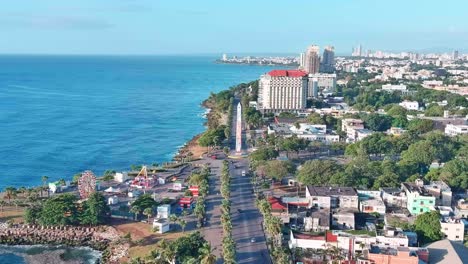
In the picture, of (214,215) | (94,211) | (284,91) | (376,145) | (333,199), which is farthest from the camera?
(284,91)

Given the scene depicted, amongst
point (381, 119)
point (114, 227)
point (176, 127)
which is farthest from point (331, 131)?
point (114, 227)

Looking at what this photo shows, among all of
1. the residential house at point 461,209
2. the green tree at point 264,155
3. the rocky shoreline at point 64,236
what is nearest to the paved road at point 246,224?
the green tree at point 264,155

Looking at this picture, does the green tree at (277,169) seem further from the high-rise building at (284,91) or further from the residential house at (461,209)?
the high-rise building at (284,91)

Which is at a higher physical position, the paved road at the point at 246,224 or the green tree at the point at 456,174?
the green tree at the point at 456,174

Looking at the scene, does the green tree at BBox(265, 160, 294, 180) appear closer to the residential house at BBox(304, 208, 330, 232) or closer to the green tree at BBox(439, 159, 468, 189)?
the residential house at BBox(304, 208, 330, 232)

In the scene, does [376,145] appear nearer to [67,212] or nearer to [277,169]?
[277,169]

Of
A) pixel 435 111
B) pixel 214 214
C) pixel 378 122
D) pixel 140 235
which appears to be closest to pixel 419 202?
pixel 214 214
